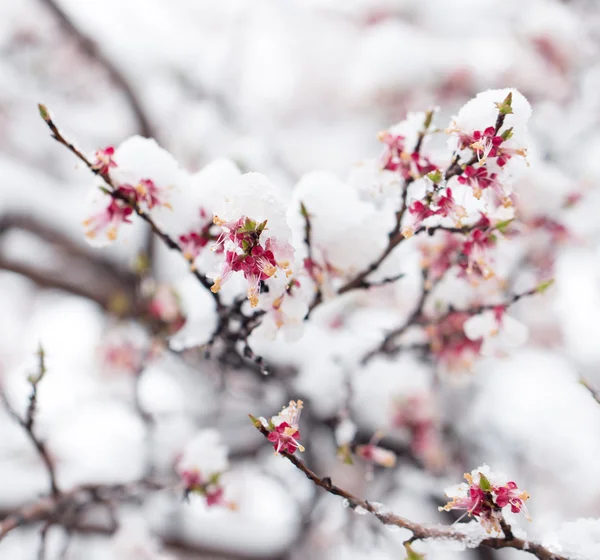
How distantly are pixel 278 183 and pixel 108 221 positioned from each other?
6.66 ft

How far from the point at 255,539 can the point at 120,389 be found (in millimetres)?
1193

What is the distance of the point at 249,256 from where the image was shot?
0.79 m

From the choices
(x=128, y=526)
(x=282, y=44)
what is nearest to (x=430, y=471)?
(x=128, y=526)

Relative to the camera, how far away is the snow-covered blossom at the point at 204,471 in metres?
1.31

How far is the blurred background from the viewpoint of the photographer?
7.08 ft

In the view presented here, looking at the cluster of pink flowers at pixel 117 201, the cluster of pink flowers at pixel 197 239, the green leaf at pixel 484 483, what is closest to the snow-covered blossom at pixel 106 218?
the cluster of pink flowers at pixel 117 201

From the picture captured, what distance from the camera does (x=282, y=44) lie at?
186 inches

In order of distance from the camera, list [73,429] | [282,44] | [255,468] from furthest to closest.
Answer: [282,44]
[73,429]
[255,468]

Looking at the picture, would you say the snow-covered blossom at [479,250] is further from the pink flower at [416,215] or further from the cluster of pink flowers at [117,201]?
the cluster of pink flowers at [117,201]

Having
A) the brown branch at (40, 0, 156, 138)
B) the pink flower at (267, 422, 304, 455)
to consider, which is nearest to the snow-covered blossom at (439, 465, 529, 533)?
the pink flower at (267, 422, 304, 455)

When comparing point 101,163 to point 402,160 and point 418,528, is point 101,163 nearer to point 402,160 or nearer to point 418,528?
point 402,160

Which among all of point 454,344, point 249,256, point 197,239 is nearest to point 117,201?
point 197,239

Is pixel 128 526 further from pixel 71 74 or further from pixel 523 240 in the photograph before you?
pixel 71 74

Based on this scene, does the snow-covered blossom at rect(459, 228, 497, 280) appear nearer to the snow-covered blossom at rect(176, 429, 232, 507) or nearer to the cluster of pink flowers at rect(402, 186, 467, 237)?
the cluster of pink flowers at rect(402, 186, 467, 237)
